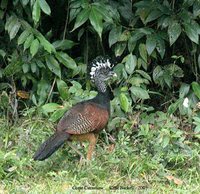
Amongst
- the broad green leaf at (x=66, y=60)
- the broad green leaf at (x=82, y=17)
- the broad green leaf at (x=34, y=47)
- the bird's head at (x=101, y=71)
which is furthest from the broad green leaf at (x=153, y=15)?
the broad green leaf at (x=34, y=47)

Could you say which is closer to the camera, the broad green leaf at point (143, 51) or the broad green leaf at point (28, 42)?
the broad green leaf at point (28, 42)

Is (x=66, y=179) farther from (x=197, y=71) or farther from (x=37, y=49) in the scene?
(x=197, y=71)

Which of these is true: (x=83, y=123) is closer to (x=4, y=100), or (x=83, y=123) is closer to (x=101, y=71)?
(x=101, y=71)

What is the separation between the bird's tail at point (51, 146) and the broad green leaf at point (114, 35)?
1.39 metres

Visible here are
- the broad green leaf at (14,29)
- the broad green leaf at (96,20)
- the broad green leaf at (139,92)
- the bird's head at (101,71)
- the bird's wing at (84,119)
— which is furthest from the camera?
the broad green leaf at (139,92)

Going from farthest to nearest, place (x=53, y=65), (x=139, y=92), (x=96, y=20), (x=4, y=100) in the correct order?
(x=4, y=100) < (x=53, y=65) < (x=139, y=92) < (x=96, y=20)

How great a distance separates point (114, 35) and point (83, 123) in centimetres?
134

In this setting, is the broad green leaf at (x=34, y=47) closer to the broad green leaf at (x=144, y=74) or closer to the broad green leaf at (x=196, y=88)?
the broad green leaf at (x=144, y=74)

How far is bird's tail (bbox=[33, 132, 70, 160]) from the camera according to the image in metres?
5.35

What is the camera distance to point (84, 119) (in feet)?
18.3

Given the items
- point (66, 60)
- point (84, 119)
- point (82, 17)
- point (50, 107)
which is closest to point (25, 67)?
point (66, 60)

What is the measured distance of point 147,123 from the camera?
652 centimetres

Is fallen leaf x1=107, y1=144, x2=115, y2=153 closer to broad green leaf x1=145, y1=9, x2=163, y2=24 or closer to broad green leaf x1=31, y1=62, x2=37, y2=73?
broad green leaf x1=31, y1=62, x2=37, y2=73

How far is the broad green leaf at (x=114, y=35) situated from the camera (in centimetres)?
657
